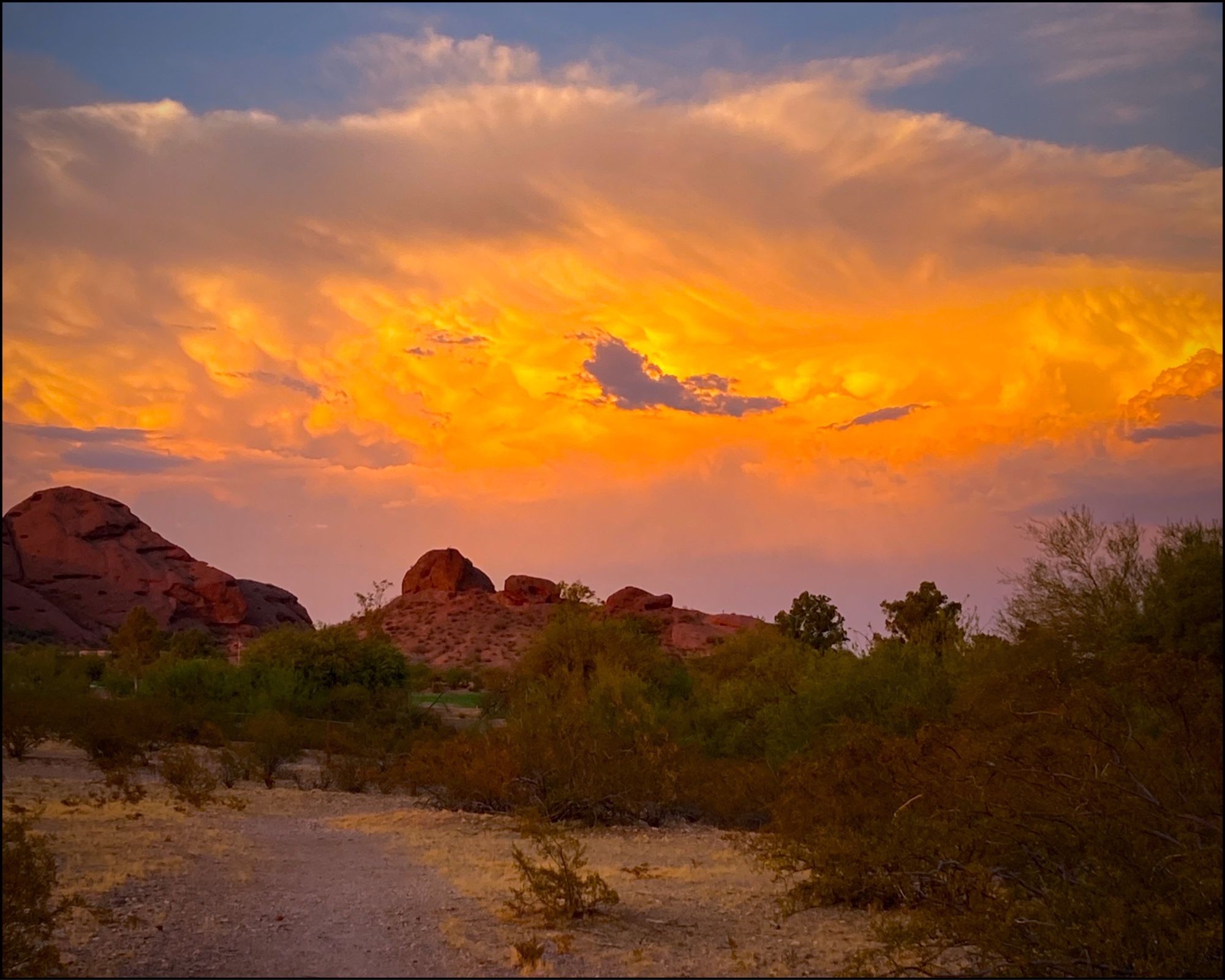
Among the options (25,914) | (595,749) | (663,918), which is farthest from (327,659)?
(25,914)

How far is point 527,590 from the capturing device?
109000 millimetres

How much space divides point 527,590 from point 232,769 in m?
83.4

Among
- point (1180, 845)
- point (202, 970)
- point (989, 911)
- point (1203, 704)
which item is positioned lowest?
point (202, 970)

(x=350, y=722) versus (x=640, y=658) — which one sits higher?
(x=640, y=658)

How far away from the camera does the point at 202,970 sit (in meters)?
9.41

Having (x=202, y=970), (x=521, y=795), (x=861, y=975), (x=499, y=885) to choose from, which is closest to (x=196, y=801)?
(x=521, y=795)

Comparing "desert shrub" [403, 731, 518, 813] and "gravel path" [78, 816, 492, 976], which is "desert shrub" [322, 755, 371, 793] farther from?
"gravel path" [78, 816, 492, 976]

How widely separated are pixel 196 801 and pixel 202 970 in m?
11.2

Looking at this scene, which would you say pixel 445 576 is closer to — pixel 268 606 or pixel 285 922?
pixel 268 606

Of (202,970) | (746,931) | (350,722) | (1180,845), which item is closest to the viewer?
(1180,845)

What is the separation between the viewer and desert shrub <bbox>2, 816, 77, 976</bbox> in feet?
27.1

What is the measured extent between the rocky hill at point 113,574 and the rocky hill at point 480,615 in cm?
1112

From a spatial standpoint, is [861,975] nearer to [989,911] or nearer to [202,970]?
[989,911]

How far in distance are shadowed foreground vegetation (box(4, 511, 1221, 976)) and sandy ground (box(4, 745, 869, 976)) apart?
93 centimetres
